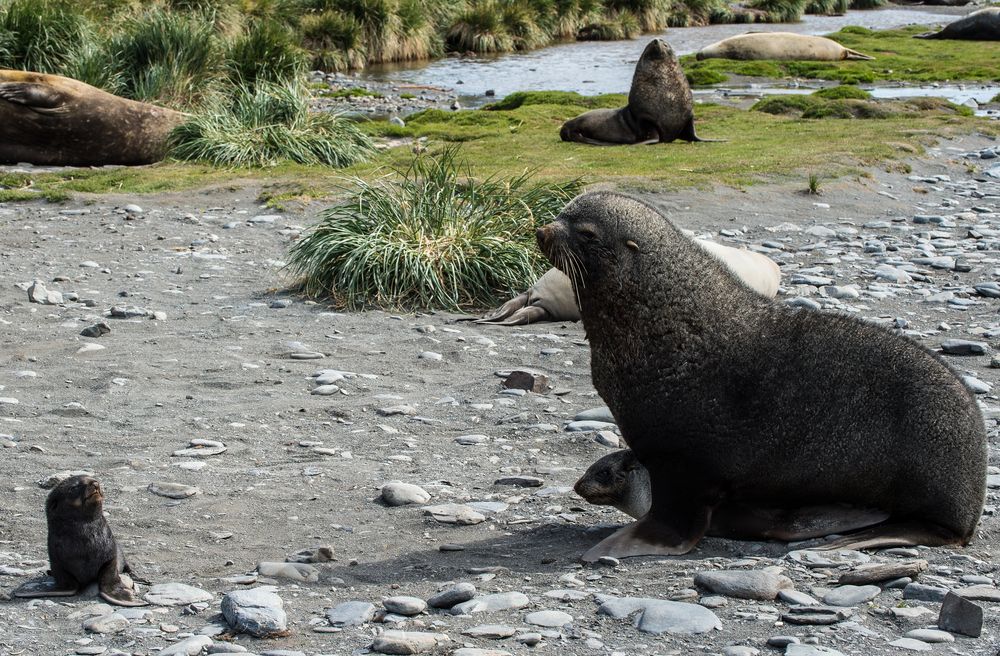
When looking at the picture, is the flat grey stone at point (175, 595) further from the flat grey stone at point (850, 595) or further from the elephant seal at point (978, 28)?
the elephant seal at point (978, 28)

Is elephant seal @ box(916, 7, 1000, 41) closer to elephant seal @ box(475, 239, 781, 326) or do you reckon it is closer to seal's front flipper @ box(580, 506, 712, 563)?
elephant seal @ box(475, 239, 781, 326)

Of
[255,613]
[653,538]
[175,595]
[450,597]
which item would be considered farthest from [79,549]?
[653,538]

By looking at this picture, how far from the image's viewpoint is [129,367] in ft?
20.4

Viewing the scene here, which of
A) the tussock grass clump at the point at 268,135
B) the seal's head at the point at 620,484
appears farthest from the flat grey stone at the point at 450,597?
the tussock grass clump at the point at 268,135

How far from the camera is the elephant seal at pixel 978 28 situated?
31422 millimetres

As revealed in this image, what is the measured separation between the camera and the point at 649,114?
14.6 m

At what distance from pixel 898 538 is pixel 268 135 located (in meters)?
9.91

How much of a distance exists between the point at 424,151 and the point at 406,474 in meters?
8.83

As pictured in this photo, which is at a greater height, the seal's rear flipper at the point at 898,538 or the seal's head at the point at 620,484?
the seal's head at the point at 620,484

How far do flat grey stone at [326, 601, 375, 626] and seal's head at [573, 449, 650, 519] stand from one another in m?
1.16

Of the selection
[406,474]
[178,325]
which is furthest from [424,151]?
[406,474]

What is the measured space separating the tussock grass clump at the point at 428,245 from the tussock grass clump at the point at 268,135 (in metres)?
3.98

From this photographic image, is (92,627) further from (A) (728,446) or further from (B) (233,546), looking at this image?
→ (A) (728,446)

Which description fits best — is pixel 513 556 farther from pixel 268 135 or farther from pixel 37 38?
pixel 37 38
